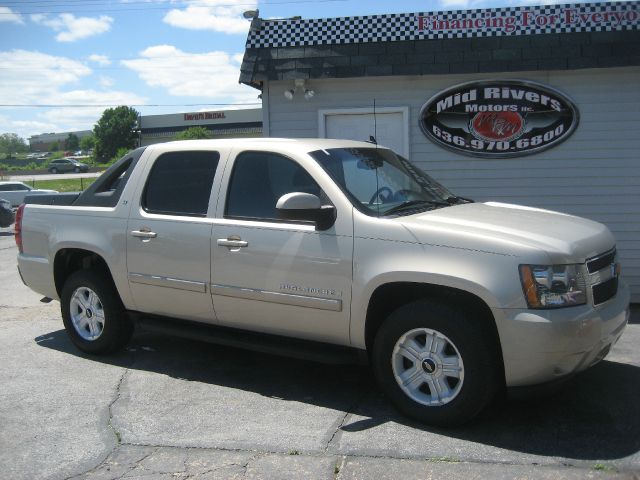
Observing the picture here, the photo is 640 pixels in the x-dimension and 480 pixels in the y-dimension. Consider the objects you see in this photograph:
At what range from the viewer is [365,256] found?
4449 mm

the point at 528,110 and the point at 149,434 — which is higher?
the point at 528,110

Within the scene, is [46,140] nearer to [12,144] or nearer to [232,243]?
[12,144]

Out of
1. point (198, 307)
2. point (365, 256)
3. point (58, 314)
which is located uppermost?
point (365, 256)

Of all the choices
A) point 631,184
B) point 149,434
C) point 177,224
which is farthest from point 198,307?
point 631,184

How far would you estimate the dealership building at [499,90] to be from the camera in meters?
7.84

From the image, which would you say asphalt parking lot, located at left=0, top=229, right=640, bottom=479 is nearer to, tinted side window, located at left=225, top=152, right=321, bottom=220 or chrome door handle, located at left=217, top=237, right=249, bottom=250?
chrome door handle, located at left=217, top=237, right=249, bottom=250

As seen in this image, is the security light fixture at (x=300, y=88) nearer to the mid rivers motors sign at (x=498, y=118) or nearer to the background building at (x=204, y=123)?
the mid rivers motors sign at (x=498, y=118)

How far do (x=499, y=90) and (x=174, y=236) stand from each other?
4731 mm

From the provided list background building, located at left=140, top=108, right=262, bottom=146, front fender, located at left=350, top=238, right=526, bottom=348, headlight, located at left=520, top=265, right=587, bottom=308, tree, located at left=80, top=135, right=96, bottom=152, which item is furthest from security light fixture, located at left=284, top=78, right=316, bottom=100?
tree, located at left=80, top=135, right=96, bottom=152

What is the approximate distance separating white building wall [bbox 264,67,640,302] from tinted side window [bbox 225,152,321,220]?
3.72m

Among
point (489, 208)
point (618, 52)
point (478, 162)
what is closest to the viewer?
point (489, 208)

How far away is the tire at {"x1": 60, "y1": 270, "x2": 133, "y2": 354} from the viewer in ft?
19.5

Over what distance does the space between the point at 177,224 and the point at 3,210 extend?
16095 mm

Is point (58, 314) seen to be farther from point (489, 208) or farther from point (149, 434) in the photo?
point (489, 208)
